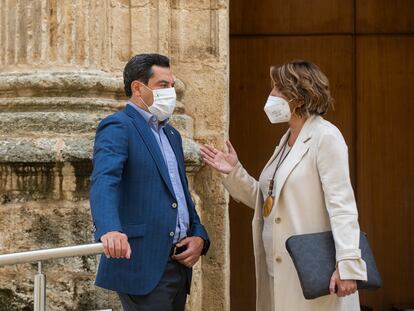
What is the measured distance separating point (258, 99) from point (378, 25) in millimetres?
1133

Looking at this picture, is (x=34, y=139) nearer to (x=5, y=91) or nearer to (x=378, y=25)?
(x=5, y=91)

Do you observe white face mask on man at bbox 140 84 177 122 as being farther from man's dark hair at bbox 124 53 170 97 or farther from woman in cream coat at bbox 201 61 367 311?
woman in cream coat at bbox 201 61 367 311

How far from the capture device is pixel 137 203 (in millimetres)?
3465

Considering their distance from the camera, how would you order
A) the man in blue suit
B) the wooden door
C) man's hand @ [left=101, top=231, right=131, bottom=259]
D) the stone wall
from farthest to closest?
the wooden door < the stone wall < the man in blue suit < man's hand @ [left=101, top=231, right=131, bottom=259]

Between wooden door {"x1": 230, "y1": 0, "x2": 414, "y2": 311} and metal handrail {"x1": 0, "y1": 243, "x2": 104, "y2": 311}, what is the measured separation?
3458 millimetres

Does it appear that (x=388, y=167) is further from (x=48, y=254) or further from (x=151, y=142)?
(x=48, y=254)

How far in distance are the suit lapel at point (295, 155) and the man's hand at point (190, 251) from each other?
0.41 meters

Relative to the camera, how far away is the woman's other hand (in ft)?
11.3

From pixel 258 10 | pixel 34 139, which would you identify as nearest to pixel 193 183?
pixel 34 139

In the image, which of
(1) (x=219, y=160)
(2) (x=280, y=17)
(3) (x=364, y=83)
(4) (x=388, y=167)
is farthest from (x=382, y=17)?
(1) (x=219, y=160)

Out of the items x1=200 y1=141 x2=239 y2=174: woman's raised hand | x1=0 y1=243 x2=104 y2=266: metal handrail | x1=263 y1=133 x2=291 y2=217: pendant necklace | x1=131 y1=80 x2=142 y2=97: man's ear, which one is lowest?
x1=0 y1=243 x2=104 y2=266: metal handrail

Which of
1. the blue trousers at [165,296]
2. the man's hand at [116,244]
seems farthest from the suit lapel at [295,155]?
the man's hand at [116,244]

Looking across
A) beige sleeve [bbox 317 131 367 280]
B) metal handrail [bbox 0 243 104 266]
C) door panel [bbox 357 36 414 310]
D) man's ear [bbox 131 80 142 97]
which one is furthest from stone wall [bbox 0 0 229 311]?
door panel [bbox 357 36 414 310]

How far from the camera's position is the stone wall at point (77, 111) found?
175 inches
